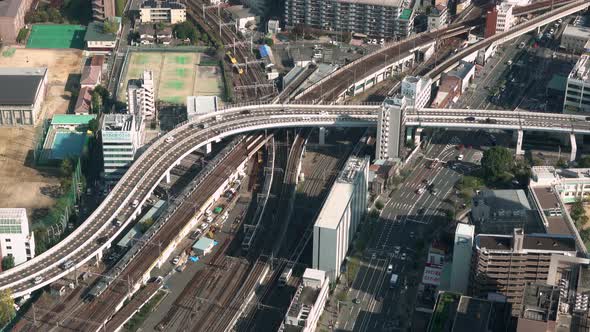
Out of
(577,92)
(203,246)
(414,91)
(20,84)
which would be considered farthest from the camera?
(20,84)

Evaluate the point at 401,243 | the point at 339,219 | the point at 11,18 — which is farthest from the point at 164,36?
the point at 339,219

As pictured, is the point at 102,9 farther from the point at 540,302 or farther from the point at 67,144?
the point at 540,302

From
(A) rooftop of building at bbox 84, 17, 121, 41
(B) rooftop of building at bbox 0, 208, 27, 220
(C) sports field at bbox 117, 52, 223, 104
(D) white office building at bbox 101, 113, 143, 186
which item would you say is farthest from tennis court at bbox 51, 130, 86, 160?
(A) rooftop of building at bbox 84, 17, 121, 41

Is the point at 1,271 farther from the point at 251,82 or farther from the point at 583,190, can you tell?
the point at 583,190

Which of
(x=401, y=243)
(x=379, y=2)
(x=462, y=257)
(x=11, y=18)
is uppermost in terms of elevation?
(x=379, y=2)

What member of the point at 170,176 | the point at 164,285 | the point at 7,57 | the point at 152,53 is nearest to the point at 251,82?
the point at 152,53

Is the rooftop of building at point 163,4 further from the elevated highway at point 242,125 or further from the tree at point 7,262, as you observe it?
the tree at point 7,262

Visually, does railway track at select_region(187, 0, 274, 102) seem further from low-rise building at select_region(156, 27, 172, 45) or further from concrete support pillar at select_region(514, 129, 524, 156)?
concrete support pillar at select_region(514, 129, 524, 156)
